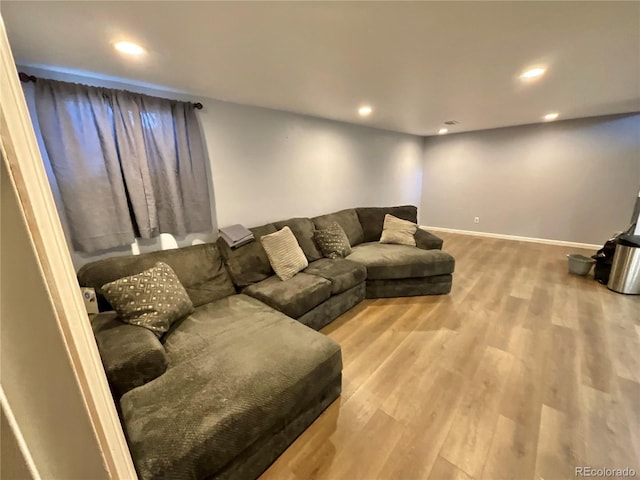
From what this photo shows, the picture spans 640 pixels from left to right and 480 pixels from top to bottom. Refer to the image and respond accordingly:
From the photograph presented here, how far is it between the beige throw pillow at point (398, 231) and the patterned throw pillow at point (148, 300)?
2.68 meters

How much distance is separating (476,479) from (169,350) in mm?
1784

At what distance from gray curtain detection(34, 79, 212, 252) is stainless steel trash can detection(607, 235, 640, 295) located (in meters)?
4.58

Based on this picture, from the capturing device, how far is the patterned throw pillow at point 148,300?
162 centimetres

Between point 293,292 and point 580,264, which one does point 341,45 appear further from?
point 580,264

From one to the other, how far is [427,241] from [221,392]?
2.92 meters

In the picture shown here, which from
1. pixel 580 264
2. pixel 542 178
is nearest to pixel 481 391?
pixel 580 264

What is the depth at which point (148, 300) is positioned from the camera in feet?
5.54

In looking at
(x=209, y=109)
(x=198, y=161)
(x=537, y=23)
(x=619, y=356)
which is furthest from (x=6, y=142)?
(x=619, y=356)

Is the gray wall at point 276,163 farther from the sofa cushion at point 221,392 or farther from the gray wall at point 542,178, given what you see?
the gray wall at point 542,178

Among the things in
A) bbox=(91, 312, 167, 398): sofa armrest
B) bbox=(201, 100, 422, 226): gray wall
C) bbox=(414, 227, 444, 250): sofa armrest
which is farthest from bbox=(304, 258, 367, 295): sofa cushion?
bbox=(91, 312, 167, 398): sofa armrest

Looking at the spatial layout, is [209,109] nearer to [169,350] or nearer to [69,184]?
[69,184]

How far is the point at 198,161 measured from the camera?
2412 millimetres

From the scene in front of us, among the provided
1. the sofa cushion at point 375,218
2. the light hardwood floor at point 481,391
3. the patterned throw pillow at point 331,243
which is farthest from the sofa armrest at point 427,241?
the patterned throw pillow at point 331,243

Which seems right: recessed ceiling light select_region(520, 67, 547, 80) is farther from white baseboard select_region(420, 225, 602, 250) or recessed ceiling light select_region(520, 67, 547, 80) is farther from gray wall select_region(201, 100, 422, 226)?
white baseboard select_region(420, 225, 602, 250)
